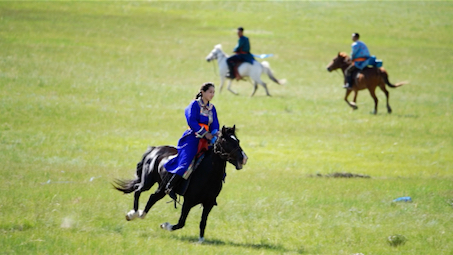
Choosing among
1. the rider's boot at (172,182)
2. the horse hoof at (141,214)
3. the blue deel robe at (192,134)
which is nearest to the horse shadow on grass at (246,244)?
the horse hoof at (141,214)

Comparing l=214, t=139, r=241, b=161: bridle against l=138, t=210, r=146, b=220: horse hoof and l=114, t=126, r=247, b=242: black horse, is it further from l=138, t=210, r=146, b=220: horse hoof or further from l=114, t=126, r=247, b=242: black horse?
l=138, t=210, r=146, b=220: horse hoof

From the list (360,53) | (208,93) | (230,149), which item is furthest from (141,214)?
(360,53)

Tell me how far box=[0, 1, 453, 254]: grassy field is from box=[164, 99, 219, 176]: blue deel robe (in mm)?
1083

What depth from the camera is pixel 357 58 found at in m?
24.9

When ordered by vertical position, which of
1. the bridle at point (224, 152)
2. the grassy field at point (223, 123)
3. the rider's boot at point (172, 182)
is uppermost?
the bridle at point (224, 152)

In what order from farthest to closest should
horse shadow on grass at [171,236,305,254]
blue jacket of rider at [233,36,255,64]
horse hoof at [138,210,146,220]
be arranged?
blue jacket of rider at [233,36,255,64]
horse hoof at [138,210,146,220]
horse shadow on grass at [171,236,305,254]

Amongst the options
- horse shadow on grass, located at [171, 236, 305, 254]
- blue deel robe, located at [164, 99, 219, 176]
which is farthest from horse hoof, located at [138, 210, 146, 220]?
blue deel robe, located at [164, 99, 219, 176]

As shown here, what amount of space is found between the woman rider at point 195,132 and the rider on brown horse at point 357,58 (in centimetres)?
1659

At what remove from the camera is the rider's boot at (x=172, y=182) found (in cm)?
896

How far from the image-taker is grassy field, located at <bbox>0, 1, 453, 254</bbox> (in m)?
9.55

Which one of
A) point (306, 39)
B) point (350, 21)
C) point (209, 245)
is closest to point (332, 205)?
point (209, 245)

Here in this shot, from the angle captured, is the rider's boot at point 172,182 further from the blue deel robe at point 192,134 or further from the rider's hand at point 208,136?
the rider's hand at point 208,136

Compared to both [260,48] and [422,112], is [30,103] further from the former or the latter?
[260,48]

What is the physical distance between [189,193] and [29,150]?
26.0ft
